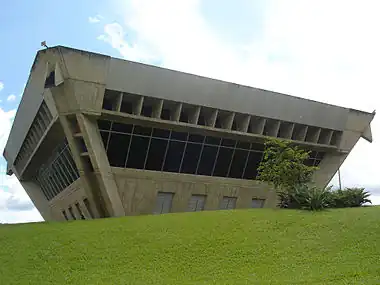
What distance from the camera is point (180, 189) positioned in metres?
31.6

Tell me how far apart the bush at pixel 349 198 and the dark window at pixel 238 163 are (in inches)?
315

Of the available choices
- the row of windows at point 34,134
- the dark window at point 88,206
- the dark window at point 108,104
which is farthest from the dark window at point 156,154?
the row of windows at point 34,134

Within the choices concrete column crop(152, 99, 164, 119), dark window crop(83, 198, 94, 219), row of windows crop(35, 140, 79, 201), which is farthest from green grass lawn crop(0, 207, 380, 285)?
row of windows crop(35, 140, 79, 201)

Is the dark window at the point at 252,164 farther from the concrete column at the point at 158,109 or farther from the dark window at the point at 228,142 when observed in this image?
the concrete column at the point at 158,109

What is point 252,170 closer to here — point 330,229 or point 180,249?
point 330,229

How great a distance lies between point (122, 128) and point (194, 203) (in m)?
8.18

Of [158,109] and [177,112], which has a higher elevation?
[177,112]

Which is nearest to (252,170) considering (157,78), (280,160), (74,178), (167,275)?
(280,160)

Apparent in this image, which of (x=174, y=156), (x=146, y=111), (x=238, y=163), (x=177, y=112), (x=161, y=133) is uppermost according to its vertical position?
(x=146, y=111)

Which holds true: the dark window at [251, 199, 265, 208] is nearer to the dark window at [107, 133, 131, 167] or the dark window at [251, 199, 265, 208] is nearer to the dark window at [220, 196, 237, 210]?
the dark window at [220, 196, 237, 210]

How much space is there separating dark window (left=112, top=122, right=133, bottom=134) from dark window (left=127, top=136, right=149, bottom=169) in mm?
679

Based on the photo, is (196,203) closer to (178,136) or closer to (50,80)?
(178,136)

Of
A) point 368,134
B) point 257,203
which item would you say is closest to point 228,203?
point 257,203

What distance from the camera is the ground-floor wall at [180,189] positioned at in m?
29.6
